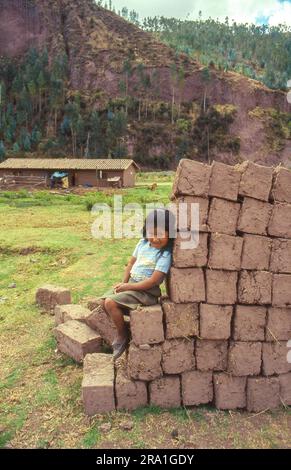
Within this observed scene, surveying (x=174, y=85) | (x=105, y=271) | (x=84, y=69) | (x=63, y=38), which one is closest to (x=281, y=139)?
(x=174, y=85)

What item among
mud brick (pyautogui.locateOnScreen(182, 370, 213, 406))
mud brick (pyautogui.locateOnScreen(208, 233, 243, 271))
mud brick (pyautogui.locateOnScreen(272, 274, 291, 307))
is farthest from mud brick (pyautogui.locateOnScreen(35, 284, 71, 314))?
mud brick (pyautogui.locateOnScreen(272, 274, 291, 307))

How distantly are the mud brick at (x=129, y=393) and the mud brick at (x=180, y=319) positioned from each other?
641 mm

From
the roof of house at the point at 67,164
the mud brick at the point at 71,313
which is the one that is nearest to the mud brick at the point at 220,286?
the mud brick at the point at 71,313

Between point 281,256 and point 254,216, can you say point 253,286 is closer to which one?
point 281,256

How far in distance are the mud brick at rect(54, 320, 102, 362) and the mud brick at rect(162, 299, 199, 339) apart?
1.30 metres

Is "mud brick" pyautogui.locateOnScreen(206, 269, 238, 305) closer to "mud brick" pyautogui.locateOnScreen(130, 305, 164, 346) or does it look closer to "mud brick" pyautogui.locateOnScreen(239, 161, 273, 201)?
"mud brick" pyautogui.locateOnScreen(130, 305, 164, 346)

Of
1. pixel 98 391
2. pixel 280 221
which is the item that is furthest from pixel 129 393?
pixel 280 221

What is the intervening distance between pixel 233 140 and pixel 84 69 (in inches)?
1179

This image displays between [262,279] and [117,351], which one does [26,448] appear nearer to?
[117,351]

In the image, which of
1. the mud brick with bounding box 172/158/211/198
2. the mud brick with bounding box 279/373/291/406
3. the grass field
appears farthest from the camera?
the mud brick with bounding box 279/373/291/406

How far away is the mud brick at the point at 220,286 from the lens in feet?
14.9

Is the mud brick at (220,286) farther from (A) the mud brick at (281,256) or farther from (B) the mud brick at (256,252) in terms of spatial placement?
(A) the mud brick at (281,256)

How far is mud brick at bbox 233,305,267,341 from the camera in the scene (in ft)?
15.1
